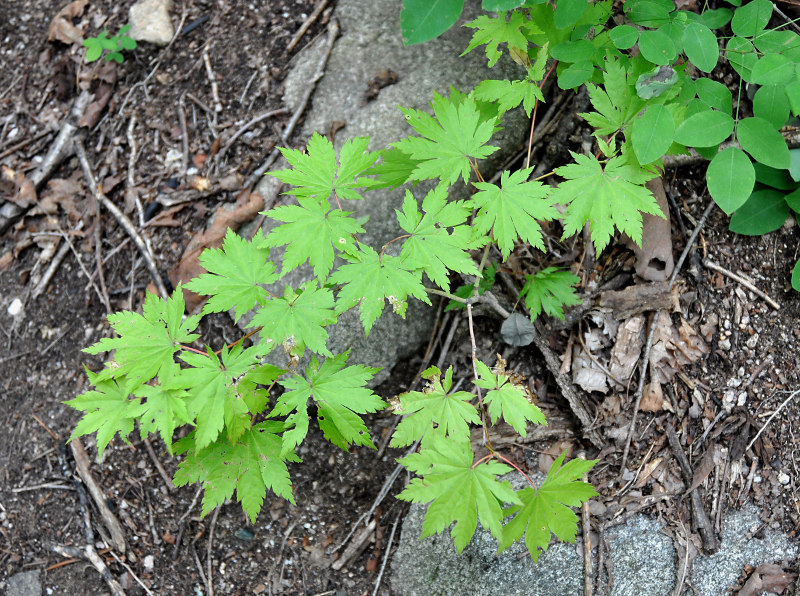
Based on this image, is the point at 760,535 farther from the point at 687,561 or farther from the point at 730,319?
the point at 730,319

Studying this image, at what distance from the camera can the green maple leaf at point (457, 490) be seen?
5.71 ft

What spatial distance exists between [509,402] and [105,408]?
143 centimetres

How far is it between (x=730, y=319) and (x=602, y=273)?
22.8 inches

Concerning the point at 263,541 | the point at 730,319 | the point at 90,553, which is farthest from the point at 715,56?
the point at 90,553

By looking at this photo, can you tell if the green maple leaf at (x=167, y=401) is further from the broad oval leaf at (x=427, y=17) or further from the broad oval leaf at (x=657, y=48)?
the broad oval leaf at (x=657, y=48)

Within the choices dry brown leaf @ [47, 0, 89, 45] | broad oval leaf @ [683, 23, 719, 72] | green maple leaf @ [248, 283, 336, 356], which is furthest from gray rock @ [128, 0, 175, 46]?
broad oval leaf @ [683, 23, 719, 72]

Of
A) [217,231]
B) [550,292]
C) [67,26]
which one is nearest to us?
[550,292]

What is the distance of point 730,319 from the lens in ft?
8.19

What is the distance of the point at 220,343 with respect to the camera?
2.76 m

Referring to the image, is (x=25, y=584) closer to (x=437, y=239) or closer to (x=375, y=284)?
(x=375, y=284)

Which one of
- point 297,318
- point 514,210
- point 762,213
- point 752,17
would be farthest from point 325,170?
point 762,213

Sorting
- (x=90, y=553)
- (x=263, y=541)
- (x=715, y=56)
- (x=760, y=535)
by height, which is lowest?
(x=760, y=535)

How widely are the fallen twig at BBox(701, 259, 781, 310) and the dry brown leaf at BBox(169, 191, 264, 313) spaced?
2.14 m

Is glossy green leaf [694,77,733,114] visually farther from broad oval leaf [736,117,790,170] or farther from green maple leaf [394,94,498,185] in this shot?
green maple leaf [394,94,498,185]
